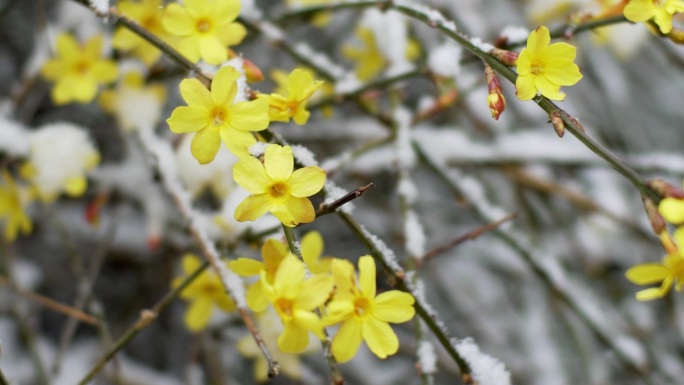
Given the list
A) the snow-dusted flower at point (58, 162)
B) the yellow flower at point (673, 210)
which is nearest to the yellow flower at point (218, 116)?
the yellow flower at point (673, 210)

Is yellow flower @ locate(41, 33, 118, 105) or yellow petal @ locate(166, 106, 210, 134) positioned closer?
yellow petal @ locate(166, 106, 210, 134)

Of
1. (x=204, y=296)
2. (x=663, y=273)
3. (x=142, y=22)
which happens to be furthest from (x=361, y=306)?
(x=142, y=22)

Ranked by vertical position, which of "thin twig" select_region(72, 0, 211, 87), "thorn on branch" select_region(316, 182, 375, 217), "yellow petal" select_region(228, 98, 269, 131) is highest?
"thin twig" select_region(72, 0, 211, 87)

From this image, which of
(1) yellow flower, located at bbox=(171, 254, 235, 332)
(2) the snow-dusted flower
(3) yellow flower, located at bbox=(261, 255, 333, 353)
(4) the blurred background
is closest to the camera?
(3) yellow flower, located at bbox=(261, 255, 333, 353)

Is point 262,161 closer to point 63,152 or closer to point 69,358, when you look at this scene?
point 63,152

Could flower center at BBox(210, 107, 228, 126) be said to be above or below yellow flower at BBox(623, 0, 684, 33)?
below

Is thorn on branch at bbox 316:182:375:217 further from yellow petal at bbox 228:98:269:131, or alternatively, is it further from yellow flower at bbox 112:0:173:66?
yellow flower at bbox 112:0:173:66

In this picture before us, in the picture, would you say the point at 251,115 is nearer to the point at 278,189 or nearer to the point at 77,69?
the point at 278,189

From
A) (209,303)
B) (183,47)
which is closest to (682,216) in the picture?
(183,47)

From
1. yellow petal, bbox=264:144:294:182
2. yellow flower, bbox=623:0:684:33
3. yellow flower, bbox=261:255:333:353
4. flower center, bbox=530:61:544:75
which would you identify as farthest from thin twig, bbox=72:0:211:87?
yellow flower, bbox=623:0:684:33
